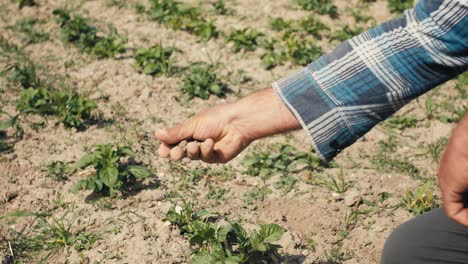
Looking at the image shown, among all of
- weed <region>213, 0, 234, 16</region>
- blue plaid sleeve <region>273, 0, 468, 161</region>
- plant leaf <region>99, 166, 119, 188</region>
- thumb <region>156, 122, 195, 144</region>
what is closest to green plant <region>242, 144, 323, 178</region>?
plant leaf <region>99, 166, 119, 188</region>

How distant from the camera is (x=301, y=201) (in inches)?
149

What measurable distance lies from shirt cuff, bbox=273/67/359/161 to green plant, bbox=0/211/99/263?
1.37 metres

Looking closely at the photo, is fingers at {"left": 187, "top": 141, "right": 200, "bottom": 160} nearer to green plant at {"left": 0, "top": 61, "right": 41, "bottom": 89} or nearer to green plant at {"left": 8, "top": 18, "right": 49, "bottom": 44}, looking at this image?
green plant at {"left": 0, "top": 61, "right": 41, "bottom": 89}

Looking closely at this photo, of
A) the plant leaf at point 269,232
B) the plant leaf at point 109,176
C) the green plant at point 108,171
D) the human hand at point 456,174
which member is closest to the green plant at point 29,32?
the green plant at point 108,171

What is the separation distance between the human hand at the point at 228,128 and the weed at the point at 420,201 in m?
1.29

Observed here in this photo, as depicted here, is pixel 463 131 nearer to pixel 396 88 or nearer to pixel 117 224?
pixel 396 88

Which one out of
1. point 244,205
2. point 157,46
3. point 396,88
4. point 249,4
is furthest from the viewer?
point 249,4

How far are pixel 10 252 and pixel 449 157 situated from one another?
7.29 ft

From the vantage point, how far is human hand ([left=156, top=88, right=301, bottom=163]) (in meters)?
2.76

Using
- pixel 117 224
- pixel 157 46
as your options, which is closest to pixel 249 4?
pixel 157 46

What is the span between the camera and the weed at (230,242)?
9.98 feet

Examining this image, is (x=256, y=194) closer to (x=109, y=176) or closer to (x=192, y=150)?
(x=109, y=176)

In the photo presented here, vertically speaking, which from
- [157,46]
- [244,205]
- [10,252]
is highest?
[157,46]

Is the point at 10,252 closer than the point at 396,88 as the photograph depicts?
No
